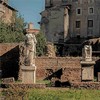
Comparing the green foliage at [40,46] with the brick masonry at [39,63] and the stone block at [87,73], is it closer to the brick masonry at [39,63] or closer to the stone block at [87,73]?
the brick masonry at [39,63]

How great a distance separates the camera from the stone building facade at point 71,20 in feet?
259

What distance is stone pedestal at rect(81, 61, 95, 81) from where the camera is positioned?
30.4 m

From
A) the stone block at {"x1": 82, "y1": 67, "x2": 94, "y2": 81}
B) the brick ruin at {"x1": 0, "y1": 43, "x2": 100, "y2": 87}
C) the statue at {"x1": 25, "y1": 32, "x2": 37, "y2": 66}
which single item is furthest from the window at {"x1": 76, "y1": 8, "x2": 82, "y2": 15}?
the statue at {"x1": 25, "y1": 32, "x2": 37, "y2": 66}

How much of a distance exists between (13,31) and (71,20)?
1021 inches

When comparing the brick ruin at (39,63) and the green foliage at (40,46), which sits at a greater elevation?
the green foliage at (40,46)

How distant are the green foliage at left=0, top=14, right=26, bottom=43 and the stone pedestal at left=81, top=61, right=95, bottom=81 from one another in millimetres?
21554

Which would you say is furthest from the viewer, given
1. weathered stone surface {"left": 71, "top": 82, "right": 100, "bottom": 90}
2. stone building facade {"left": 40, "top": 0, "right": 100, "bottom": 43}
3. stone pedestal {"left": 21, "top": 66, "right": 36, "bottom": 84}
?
stone building facade {"left": 40, "top": 0, "right": 100, "bottom": 43}

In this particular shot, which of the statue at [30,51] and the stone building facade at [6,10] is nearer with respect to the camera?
the statue at [30,51]

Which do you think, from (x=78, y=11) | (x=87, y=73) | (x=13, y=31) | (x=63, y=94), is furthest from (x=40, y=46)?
(x=63, y=94)

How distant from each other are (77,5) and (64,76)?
46613mm

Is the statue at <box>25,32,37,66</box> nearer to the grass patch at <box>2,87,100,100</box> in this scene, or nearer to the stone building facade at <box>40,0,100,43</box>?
the grass patch at <box>2,87,100,100</box>

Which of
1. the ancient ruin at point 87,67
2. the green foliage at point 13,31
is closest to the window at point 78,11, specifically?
the green foliage at point 13,31

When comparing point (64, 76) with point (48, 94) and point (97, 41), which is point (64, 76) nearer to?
point (48, 94)

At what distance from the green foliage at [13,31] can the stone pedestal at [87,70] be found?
21554mm
